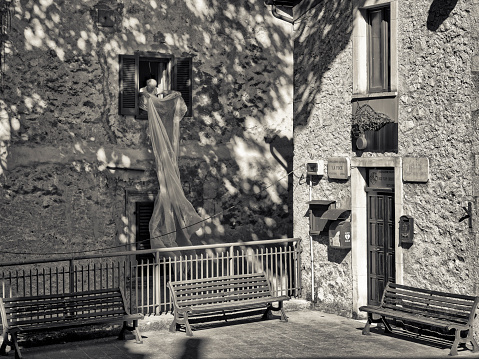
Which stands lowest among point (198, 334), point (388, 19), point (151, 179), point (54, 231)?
point (198, 334)

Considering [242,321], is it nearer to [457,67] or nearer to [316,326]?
[316,326]

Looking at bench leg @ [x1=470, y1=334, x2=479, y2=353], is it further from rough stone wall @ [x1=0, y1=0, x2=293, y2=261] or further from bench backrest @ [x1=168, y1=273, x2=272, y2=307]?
rough stone wall @ [x1=0, y1=0, x2=293, y2=261]

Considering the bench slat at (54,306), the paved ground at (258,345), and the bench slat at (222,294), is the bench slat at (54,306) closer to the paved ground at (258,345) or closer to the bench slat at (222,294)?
the paved ground at (258,345)

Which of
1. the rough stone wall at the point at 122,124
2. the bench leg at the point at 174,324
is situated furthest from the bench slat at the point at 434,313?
the rough stone wall at the point at 122,124

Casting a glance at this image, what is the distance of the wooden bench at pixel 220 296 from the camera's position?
12.1 m

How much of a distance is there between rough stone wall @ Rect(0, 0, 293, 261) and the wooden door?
3.29m

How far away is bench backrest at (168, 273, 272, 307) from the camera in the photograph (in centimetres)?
1213

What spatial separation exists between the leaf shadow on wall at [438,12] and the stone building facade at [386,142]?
14 millimetres

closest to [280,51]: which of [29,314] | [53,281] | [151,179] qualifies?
[151,179]

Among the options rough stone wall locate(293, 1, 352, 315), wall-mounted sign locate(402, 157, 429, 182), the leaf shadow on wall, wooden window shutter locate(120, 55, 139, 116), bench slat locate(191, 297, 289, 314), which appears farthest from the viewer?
wooden window shutter locate(120, 55, 139, 116)

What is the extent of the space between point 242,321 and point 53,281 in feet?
11.0

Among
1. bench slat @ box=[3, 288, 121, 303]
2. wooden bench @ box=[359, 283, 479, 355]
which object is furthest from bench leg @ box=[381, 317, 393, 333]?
bench slat @ box=[3, 288, 121, 303]

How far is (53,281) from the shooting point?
544 inches

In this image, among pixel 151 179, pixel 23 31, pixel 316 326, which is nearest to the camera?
pixel 316 326
